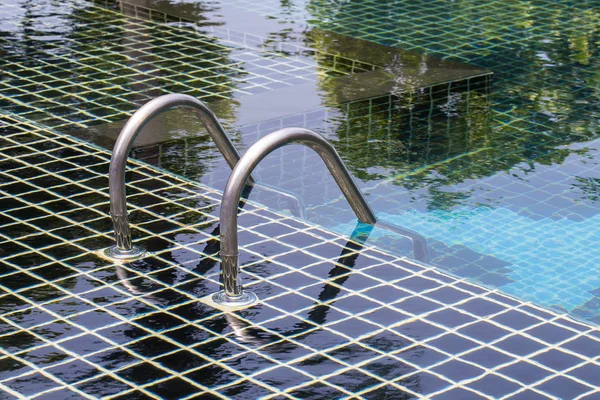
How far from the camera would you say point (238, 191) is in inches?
124

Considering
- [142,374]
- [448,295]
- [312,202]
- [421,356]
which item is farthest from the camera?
[312,202]

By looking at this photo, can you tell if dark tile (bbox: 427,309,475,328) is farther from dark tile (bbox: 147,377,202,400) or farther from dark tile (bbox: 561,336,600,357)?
dark tile (bbox: 147,377,202,400)

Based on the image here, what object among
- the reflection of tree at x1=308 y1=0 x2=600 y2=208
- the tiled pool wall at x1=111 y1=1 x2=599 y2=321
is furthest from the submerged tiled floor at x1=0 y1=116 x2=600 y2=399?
the reflection of tree at x1=308 y1=0 x2=600 y2=208

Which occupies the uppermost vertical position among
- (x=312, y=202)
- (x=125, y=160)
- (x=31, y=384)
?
(x=125, y=160)

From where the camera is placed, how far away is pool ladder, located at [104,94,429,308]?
318cm

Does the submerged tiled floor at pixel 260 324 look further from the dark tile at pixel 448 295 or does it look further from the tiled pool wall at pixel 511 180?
the tiled pool wall at pixel 511 180

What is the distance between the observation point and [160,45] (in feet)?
23.4

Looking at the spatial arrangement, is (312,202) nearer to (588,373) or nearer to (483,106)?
(483,106)

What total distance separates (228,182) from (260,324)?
0.46 m

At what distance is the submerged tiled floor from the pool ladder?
8 centimetres

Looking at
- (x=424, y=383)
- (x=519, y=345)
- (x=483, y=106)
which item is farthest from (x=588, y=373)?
(x=483, y=106)

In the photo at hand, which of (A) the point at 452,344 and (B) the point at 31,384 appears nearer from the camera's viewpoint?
(B) the point at 31,384

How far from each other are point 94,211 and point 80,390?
1366 millimetres

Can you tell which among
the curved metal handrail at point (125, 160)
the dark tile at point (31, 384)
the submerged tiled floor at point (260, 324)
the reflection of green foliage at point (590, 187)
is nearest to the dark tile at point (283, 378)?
the submerged tiled floor at point (260, 324)
